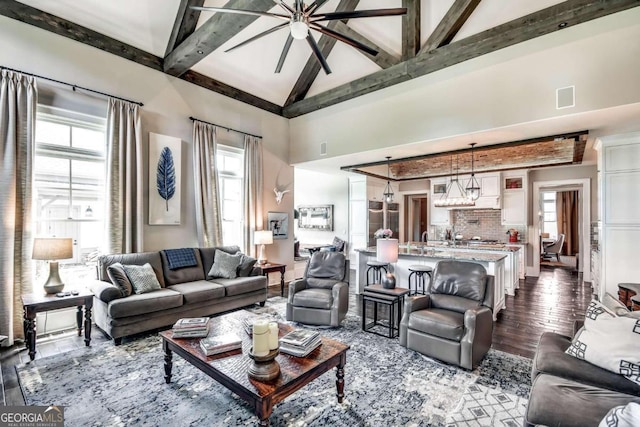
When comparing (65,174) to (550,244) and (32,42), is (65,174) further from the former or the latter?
(550,244)

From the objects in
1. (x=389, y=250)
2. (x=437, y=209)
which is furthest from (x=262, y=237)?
(x=437, y=209)

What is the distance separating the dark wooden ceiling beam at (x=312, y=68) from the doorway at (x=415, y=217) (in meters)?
5.44

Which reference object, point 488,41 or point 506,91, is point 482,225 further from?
point 488,41

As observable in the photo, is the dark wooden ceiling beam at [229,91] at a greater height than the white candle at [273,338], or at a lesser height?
greater

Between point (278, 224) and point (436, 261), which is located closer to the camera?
point (436, 261)

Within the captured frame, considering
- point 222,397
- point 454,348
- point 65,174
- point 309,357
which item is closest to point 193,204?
point 65,174

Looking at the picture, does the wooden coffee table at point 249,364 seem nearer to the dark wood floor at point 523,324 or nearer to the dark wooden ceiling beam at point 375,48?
the dark wood floor at point 523,324

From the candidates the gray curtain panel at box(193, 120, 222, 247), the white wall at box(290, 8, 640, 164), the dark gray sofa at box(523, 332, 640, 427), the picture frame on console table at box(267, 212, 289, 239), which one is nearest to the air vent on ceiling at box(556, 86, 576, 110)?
the white wall at box(290, 8, 640, 164)

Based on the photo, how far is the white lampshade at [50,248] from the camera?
324 cm

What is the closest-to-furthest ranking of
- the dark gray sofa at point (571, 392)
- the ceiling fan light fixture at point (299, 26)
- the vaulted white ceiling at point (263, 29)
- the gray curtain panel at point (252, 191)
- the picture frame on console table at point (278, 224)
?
the dark gray sofa at point (571, 392)
the ceiling fan light fixture at point (299, 26)
the vaulted white ceiling at point (263, 29)
the gray curtain panel at point (252, 191)
the picture frame on console table at point (278, 224)

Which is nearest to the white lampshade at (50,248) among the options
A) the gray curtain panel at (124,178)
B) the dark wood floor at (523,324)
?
the gray curtain panel at (124,178)

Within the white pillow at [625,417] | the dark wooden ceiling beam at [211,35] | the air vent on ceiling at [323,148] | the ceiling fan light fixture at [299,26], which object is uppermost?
the dark wooden ceiling beam at [211,35]

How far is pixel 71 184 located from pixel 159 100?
1821 mm

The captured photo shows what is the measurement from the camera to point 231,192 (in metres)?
6.09
